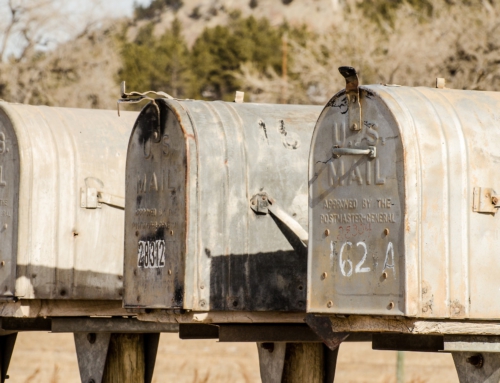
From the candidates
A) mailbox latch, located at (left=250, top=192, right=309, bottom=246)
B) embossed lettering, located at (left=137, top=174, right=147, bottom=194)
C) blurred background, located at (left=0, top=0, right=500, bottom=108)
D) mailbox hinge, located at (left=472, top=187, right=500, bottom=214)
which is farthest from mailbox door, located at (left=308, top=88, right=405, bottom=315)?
blurred background, located at (left=0, top=0, right=500, bottom=108)

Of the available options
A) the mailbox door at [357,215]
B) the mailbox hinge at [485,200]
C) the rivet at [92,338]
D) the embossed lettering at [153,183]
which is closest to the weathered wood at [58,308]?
the rivet at [92,338]

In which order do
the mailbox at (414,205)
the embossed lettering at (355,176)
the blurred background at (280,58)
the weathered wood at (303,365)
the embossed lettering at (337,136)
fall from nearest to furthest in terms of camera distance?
the mailbox at (414,205), the embossed lettering at (355,176), the embossed lettering at (337,136), the weathered wood at (303,365), the blurred background at (280,58)

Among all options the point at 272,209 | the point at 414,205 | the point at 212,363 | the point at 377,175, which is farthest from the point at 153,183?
the point at 212,363

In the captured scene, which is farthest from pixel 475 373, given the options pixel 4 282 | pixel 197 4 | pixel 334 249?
pixel 197 4

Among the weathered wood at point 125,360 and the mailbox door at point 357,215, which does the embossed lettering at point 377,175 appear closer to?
the mailbox door at point 357,215

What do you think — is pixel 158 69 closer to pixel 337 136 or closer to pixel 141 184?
pixel 141 184

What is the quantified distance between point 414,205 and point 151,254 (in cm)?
177

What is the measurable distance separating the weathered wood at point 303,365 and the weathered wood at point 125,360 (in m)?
1.24

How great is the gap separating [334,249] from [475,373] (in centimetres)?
79

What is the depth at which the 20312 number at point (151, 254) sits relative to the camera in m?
5.41

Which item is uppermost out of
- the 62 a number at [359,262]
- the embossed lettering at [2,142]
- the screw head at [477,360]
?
the embossed lettering at [2,142]

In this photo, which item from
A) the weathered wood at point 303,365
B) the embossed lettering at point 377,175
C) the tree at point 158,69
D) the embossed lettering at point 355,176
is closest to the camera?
the embossed lettering at point 377,175

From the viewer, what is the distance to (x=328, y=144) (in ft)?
14.9

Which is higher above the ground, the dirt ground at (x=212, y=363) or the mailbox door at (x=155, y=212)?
the mailbox door at (x=155, y=212)
